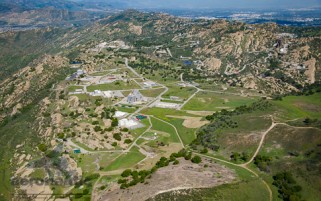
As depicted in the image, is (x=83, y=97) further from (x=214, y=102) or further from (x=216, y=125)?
(x=216, y=125)

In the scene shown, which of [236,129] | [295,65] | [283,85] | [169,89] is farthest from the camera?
[295,65]

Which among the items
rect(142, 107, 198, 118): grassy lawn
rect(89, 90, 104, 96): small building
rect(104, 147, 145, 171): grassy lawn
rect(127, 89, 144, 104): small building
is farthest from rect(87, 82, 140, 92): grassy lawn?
rect(104, 147, 145, 171): grassy lawn

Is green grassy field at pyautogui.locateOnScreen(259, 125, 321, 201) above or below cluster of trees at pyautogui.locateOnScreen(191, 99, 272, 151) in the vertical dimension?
above

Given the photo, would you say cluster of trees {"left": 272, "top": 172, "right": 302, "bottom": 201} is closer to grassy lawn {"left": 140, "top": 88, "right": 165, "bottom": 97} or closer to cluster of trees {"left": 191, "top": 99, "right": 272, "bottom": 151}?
cluster of trees {"left": 191, "top": 99, "right": 272, "bottom": 151}

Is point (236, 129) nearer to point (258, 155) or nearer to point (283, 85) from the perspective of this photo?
point (258, 155)

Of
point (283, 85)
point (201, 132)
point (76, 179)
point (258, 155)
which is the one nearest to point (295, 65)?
point (283, 85)

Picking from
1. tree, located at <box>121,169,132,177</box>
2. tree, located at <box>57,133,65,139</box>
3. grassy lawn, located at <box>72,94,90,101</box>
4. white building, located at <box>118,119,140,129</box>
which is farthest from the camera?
grassy lawn, located at <box>72,94,90,101</box>
